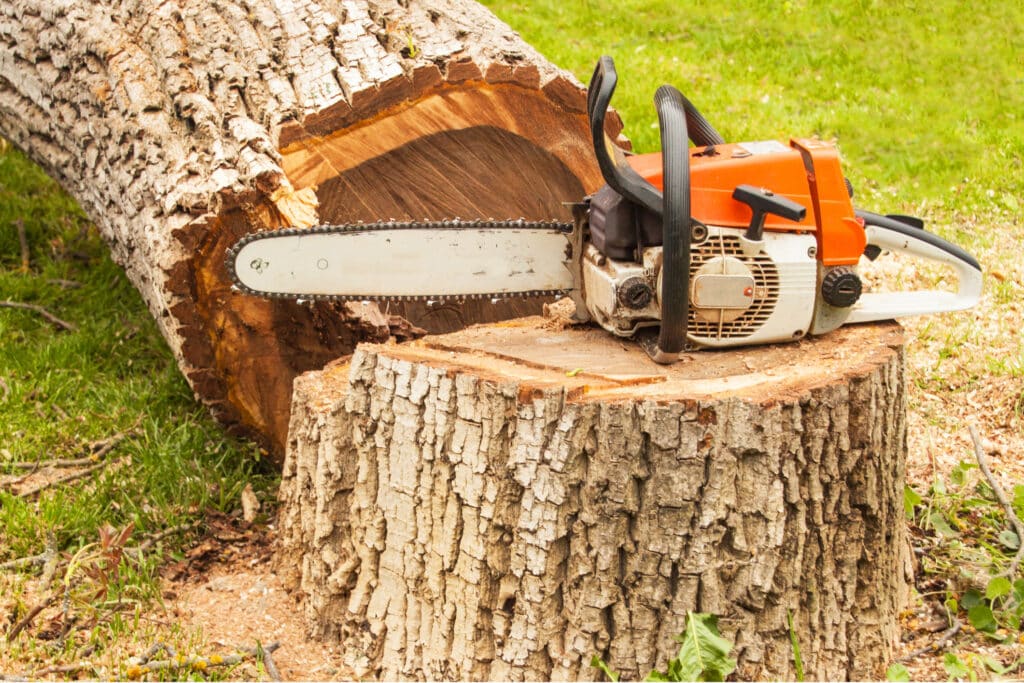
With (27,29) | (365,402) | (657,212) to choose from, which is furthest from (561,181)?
(27,29)

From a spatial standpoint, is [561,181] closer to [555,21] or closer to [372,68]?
[372,68]

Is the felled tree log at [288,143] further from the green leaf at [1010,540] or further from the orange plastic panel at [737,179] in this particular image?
the green leaf at [1010,540]

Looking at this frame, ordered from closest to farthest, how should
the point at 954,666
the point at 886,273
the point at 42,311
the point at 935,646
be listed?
the point at 954,666 → the point at 935,646 → the point at 42,311 → the point at 886,273

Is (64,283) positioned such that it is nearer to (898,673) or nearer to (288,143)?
(288,143)

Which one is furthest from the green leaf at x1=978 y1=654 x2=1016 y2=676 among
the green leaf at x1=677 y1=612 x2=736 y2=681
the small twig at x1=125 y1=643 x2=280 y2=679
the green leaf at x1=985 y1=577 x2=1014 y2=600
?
the small twig at x1=125 y1=643 x2=280 y2=679

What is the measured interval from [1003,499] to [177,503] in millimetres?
2350

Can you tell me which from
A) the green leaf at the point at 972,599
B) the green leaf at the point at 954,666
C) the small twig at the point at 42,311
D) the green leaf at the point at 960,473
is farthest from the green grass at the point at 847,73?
the green leaf at the point at 954,666

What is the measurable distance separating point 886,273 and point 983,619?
221 cm

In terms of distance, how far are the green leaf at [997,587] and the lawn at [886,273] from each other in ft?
0.13

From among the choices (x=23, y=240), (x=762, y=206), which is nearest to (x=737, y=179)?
(x=762, y=206)

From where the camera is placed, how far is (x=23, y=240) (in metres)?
4.63

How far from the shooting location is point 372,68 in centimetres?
300

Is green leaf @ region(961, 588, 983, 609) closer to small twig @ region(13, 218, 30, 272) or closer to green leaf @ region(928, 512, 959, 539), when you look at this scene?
green leaf @ region(928, 512, 959, 539)

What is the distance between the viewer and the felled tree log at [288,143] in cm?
289
